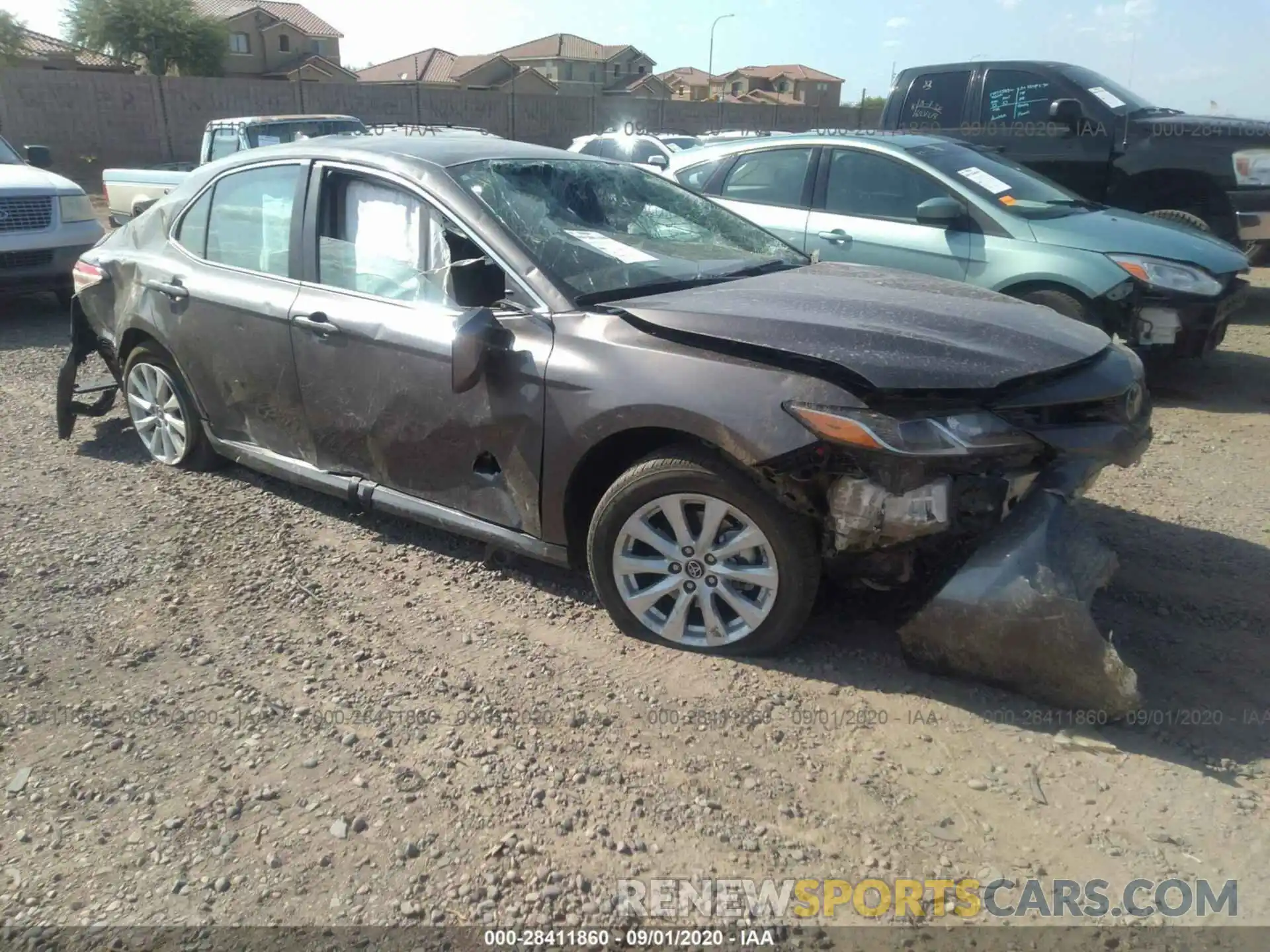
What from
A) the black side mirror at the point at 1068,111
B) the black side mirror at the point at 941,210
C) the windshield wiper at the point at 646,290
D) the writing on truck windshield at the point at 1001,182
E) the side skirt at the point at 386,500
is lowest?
the side skirt at the point at 386,500

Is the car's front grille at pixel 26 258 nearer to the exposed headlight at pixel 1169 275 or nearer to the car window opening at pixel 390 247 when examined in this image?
the car window opening at pixel 390 247

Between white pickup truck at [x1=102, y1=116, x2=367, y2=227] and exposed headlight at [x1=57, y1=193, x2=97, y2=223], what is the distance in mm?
1801

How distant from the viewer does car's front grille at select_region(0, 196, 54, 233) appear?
28.1 feet

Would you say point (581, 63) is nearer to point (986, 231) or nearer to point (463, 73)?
point (463, 73)

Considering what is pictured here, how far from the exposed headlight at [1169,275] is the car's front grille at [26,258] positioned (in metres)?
8.78

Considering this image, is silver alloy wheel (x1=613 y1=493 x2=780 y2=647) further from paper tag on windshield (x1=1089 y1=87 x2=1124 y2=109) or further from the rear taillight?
paper tag on windshield (x1=1089 y1=87 x2=1124 y2=109)

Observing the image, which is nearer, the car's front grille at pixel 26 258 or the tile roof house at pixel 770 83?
the car's front grille at pixel 26 258

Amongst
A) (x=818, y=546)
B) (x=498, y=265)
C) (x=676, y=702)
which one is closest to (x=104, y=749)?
(x=676, y=702)

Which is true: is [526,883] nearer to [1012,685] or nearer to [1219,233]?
[1012,685]

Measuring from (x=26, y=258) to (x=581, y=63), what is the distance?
79.7m

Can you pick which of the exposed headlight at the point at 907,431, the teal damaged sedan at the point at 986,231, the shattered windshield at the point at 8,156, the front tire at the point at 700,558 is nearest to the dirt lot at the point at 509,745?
the front tire at the point at 700,558

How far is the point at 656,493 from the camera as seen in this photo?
126 inches

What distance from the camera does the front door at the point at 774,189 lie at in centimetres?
681

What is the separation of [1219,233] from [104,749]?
892cm
